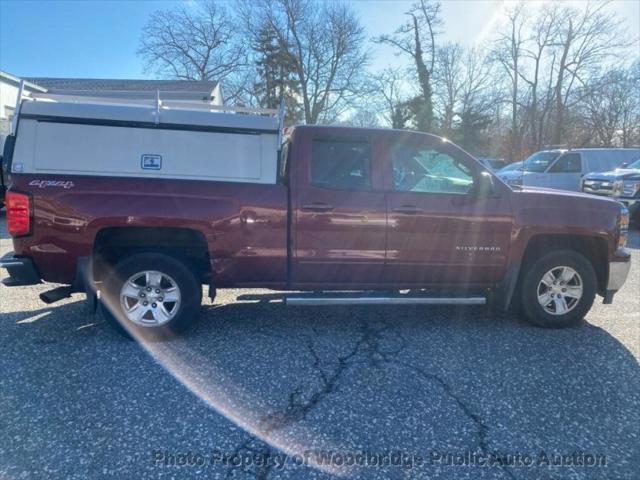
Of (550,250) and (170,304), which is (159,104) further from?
(550,250)

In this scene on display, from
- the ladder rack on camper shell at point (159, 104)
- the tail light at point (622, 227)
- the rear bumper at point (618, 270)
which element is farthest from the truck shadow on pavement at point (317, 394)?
the ladder rack on camper shell at point (159, 104)

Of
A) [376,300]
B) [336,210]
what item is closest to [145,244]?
[336,210]

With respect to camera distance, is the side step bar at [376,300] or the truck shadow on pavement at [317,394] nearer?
the truck shadow on pavement at [317,394]

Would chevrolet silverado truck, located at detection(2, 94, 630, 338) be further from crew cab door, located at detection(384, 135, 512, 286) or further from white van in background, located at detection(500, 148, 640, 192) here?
white van in background, located at detection(500, 148, 640, 192)

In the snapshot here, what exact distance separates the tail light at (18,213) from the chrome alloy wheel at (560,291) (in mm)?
4845

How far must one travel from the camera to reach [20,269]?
11.8 feet

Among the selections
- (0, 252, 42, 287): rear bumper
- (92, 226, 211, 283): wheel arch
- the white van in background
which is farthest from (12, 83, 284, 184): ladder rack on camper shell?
the white van in background

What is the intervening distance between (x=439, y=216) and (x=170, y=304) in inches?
106

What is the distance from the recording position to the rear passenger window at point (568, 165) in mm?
13055

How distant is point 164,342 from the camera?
3.90 metres

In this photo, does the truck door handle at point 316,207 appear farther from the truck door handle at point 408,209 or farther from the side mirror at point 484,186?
the side mirror at point 484,186

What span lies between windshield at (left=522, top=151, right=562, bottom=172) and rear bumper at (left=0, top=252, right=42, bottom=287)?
13.8 metres

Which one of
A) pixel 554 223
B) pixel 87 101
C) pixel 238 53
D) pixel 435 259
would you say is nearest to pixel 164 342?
pixel 87 101

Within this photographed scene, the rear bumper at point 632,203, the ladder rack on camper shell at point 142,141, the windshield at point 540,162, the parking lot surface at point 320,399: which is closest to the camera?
the parking lot surface at point 320,399
